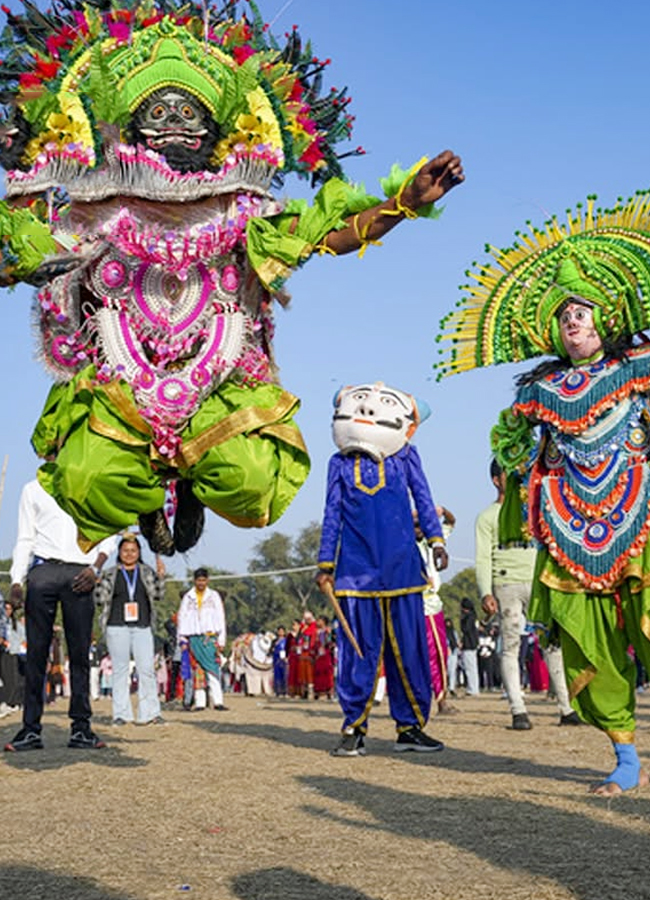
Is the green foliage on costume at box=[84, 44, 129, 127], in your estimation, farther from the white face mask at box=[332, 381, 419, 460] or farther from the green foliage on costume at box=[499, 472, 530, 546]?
the white face mask at box=[332, 381, 419, 460]

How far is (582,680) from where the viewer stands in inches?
235

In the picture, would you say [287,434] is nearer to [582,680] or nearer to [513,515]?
[513,515]

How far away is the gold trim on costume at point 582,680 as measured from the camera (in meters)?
5.95

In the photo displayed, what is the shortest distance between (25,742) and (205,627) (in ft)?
21.6

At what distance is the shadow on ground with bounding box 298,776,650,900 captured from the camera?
144 inches

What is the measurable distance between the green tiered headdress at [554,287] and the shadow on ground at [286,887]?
314 centimetres

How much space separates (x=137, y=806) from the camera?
562 cm

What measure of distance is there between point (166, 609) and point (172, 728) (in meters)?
55.4

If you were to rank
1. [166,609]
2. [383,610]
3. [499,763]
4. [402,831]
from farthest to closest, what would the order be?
[166,609], [383,610], [499,763], [402,831]

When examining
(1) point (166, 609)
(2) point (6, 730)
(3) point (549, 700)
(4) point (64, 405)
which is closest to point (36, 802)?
(4) point (64, 405)

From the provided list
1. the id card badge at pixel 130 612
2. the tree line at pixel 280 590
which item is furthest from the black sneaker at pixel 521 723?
the tree line at pixel 280 590

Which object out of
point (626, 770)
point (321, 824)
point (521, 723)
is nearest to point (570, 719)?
point (521, 723)

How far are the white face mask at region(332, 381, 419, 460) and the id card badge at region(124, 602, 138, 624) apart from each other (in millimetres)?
3459

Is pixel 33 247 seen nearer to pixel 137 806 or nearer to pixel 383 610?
pixel 137 806
